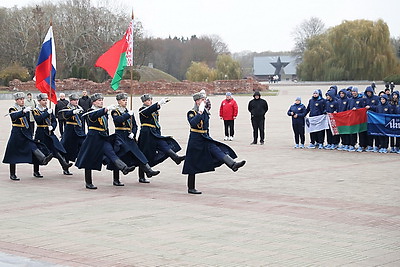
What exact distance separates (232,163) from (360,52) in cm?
6380

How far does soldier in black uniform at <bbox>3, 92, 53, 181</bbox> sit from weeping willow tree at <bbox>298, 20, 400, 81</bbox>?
61928 millimetres

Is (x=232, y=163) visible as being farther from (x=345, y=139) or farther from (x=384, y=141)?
(x=345, y=139)

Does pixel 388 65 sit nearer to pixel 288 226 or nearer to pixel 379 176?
pixel 379 176

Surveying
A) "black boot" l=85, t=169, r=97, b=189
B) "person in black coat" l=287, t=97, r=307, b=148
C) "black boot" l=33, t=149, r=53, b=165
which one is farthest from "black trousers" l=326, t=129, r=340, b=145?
"black boot" l=85, t=169, r=97, b=189

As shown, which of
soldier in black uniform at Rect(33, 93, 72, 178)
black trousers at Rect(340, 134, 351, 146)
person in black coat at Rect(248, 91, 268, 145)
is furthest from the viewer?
person in black coat at Rect(248, 91, 268, 145)

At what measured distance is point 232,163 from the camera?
12.1 metres

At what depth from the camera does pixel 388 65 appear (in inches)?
2891

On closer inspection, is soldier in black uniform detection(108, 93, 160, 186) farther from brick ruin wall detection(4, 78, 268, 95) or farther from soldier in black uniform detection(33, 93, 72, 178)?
brick ruin wall detection(4, 78, 268, 95)

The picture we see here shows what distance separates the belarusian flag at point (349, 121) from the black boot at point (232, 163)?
27.5 feet

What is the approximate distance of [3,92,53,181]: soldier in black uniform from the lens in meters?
14.1

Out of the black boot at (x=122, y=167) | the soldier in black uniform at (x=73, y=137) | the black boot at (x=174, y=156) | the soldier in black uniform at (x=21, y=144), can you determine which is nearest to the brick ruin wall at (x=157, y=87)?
the soldier in black uniform at (x=73, y=137)

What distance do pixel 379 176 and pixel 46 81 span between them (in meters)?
7.45

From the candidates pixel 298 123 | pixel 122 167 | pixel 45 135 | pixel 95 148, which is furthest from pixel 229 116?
pixel 122 167

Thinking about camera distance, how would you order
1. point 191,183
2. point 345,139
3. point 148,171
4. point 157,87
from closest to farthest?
1. point 191,183
2. point 148,171
3. point 345,139
4. point 157,87
